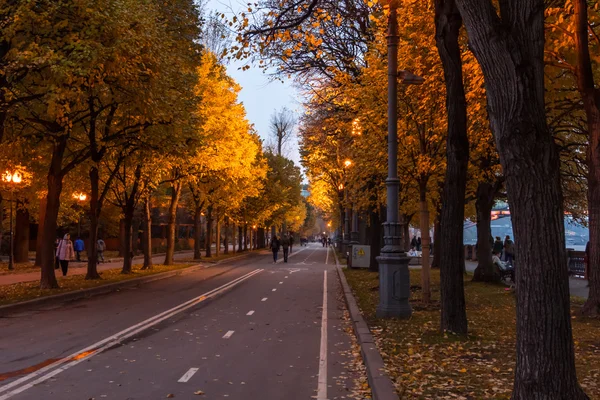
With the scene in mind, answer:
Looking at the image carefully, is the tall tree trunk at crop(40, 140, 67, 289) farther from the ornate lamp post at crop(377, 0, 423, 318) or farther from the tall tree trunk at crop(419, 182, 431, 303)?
the tall tree trunk at crop(419, 182, 431, 303)

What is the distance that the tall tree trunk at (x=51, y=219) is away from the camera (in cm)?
1716

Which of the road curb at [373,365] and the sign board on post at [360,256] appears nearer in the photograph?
the road curb at [373,365]

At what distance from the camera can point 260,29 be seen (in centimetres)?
1009

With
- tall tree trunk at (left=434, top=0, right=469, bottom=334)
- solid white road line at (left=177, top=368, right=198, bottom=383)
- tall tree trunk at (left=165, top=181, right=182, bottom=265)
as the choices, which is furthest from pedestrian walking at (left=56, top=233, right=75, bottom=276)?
tall tree trunk at (left=434, top=0, right=469, bottom=334)

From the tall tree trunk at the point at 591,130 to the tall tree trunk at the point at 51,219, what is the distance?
14348 millimetres

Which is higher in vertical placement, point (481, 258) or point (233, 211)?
point (233, 211)

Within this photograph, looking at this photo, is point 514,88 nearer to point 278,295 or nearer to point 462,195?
point 462,195

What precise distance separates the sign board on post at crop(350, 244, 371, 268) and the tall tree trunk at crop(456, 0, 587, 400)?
24.2 meters

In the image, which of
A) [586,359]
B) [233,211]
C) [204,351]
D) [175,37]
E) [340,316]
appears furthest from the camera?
[233,211]

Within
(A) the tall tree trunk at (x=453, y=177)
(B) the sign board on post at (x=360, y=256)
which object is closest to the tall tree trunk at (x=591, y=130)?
(A) the tall tree trunk at (x=453, y=177)

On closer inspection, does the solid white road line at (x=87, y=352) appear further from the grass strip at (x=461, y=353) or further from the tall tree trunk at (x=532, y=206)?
the tall tree trunk at (x=532, y=206)

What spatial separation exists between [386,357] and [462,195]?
3335 millimetres

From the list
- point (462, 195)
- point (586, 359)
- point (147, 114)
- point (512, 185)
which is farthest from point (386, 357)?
point (147, 114)

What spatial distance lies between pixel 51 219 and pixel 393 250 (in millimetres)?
11351
